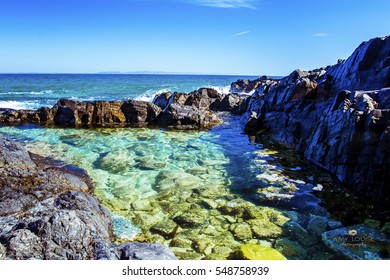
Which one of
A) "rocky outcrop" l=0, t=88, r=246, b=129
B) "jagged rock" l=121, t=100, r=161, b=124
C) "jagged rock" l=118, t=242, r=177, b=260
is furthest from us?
"jagged rock" l=121, t=100, r=161, b=124

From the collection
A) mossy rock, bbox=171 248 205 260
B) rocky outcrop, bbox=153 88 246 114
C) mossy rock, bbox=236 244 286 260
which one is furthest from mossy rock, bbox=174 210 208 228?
rocky outcrop, bbox=153 88 246 114

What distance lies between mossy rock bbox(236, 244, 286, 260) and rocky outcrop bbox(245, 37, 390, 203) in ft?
14.3

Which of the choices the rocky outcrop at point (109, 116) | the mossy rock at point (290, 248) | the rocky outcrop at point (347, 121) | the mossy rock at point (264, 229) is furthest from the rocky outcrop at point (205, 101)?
the mossy rock at point (290, 248)

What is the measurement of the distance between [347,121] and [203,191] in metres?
5.78

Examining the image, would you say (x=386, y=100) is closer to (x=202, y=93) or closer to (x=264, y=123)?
(x=264, y=123)

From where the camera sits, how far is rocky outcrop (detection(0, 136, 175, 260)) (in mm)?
4078

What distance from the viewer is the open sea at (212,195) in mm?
6371

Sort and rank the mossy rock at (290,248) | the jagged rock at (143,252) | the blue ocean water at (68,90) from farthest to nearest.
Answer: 1. the blue ocean water at (68,90)
2. the mossy rock at (290,248)
3. the jagged rock at (143,252)

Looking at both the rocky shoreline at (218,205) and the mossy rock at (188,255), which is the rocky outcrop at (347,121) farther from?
the mossy rock at (188,255)

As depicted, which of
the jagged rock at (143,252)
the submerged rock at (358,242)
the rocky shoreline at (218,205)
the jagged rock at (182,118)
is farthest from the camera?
the jagged rock at (182,118)

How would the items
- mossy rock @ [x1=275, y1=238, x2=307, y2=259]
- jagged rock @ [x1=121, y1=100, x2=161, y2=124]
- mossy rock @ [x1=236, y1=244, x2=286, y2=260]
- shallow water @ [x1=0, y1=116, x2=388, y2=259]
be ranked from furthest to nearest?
jagged rock @ [x1=121, y1=100, x2=161, y2=124] → shallow water @ [x1=0, y1=116, x2=388, y2=259] → mossy rock @ [x1=275, y1=238, x2=307, y2=259] → mossy rock @ [x1=236, y1=244, x2=286, y2=260]

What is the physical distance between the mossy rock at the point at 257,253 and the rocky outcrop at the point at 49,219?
1.40 m

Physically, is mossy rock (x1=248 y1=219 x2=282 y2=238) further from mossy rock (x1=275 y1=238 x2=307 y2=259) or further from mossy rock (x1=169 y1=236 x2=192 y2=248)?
mossy rock (x1=169 y1=236 x2=192 y2=248)
